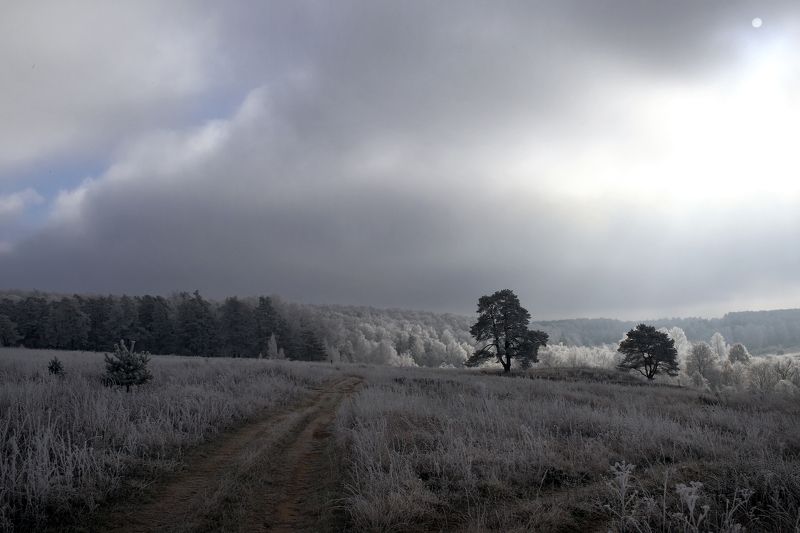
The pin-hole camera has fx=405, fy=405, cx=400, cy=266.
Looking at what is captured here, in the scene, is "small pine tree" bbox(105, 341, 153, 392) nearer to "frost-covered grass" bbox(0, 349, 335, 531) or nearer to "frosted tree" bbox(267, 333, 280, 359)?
"frost-covered grass" bbox(0, 349, 335, 531)

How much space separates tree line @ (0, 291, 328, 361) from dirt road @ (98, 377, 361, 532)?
57.3m

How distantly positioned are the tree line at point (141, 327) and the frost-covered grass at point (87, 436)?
171ft

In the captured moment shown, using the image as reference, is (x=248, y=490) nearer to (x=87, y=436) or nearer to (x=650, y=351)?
(x=87, y=436)

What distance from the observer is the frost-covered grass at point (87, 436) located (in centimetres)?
599

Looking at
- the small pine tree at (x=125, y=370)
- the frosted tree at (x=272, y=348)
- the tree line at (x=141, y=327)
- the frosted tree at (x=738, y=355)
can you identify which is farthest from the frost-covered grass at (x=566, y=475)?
the frosted tree at (x=738, y=355)

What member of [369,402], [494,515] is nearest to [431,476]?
[494,515]

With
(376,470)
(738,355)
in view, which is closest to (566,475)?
(376,470)

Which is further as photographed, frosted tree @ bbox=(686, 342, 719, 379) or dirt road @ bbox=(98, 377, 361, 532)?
frosted tree @ bbox=(686, 342, 719, 379)

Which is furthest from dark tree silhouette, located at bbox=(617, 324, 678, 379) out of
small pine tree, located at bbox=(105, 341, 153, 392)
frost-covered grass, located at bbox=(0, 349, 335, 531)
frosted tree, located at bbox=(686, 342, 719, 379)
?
small pine tree, located at bbox=(105, 341, 153, 392)

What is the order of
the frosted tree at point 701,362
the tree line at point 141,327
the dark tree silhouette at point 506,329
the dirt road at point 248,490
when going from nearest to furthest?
the dirt road at point 248,490
the dark tree silhouette at point 506,329
the tree line at point 141,327
the frosted tree at point 701,362

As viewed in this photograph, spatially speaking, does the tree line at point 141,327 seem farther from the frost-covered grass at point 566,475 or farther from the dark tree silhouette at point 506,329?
the frost-covered grass at point 566,475

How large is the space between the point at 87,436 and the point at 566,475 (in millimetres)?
9825

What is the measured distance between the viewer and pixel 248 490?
23.4 ft

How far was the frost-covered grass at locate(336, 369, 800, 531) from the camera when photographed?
17.7 feet
